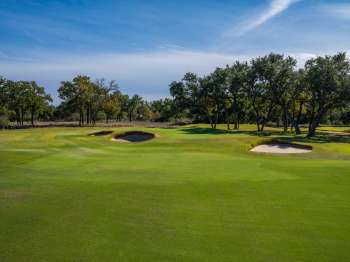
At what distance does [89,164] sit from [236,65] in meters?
47.9

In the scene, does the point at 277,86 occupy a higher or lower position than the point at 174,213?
higher

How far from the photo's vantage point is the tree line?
1667 inches

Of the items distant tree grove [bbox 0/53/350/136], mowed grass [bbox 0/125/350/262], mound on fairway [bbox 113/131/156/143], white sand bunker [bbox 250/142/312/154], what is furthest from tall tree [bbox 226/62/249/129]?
mowed grass [bbox 0/125/350/262]

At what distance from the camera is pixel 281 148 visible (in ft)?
97.4

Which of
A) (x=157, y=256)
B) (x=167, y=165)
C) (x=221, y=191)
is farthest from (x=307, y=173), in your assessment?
(x=157, y=256)

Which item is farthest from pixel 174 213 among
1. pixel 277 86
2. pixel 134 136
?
pixel 277 86

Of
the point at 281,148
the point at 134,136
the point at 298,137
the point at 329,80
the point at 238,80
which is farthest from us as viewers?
the point at 238,80

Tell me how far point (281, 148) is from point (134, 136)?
16.7 meters

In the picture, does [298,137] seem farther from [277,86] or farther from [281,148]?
[277,86]

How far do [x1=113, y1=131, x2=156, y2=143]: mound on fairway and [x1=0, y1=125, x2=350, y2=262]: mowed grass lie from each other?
19176 mm

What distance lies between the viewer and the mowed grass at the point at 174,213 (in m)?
6.89

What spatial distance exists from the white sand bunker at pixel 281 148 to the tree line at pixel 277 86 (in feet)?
50.7

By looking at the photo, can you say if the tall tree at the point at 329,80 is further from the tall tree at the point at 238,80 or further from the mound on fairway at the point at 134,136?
the mound on fairway at the point at 134,136

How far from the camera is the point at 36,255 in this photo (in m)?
6.66
